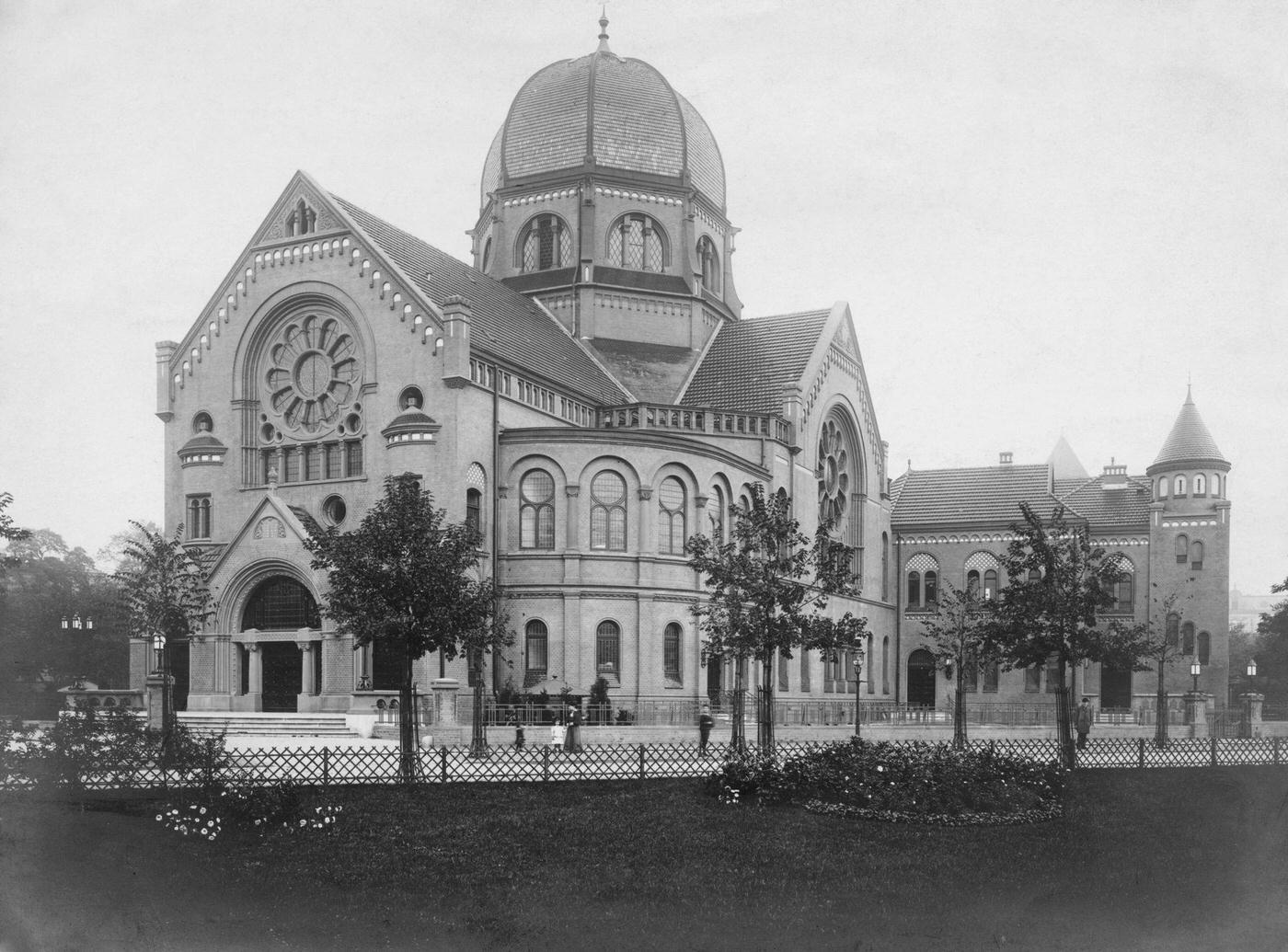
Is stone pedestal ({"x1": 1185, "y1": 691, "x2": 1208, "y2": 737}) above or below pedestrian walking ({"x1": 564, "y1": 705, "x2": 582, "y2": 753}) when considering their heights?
below

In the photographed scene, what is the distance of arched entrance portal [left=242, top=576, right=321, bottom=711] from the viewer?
1833 inches

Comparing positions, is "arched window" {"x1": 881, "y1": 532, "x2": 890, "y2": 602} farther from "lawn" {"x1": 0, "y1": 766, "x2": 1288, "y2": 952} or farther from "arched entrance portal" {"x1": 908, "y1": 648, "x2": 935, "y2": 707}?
"lawn" {"x1": 0, "y1": 766, "x2": 1288, "y2": 952}

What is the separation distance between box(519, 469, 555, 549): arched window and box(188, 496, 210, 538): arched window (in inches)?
469

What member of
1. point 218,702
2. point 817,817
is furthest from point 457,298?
point 817,817

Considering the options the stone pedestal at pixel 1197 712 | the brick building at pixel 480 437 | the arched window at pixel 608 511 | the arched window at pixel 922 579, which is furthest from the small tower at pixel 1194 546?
the arched window at pixel 608 511

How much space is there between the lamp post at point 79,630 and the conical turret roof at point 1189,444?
2032 inches

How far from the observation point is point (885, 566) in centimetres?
7119

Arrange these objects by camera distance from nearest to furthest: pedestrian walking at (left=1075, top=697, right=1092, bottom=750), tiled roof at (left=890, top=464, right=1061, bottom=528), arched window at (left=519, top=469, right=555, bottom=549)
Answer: pedestrian walking at (left=1075, top=697, right=1092, bottom=750)
arched window at (left=519, top=469, right=555, bottom=549)
tiled roof at (left=890, top=464, right=1061, bottom=528)

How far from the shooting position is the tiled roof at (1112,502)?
69375mm

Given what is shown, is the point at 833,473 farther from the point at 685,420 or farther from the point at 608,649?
the point at 608,649

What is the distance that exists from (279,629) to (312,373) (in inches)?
375

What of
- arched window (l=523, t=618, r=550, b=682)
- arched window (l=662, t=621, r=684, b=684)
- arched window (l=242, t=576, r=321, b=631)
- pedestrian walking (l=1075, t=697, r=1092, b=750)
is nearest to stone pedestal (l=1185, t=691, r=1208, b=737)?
pedestrian walking (l=1075, t=697, r=1092, b=750)

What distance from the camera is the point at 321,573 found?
44969 millimetres

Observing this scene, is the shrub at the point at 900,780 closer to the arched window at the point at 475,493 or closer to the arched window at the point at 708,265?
the arched window at the point at 475,493
